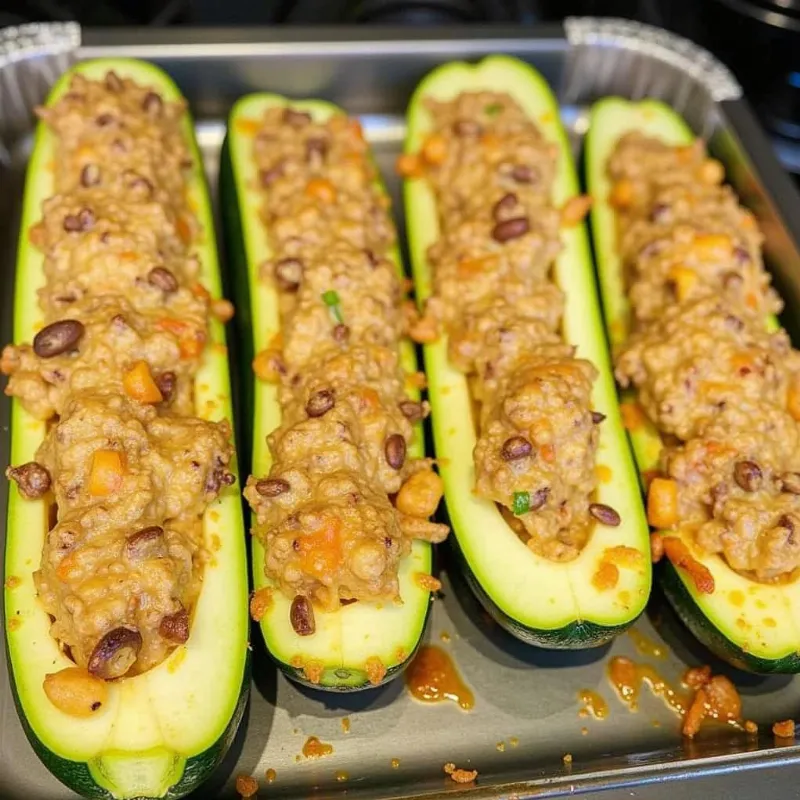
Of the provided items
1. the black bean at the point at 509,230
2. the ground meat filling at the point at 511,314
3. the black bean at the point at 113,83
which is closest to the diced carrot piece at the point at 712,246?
the ground meat filling at the point at 511,314

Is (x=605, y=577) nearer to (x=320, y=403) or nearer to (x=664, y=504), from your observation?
(x=664, y=504)

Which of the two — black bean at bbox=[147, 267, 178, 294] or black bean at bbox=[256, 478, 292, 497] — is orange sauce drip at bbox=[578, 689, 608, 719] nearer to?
black bean at bbox=[256, 478, 292, 497]

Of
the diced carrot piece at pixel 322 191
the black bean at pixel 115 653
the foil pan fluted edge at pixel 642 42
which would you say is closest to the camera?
the black bean at pixel 115 653

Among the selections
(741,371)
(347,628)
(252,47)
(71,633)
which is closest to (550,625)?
(347,628)

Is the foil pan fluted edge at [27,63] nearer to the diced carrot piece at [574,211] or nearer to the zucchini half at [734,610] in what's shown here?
the diced carrot piece at [574,211]

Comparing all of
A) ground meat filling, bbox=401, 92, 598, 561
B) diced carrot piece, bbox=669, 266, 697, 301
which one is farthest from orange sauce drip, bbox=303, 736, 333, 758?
diced carrot piece, bbox=669, 266, 697, 301

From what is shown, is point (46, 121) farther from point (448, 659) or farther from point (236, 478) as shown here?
point (448, 659)
